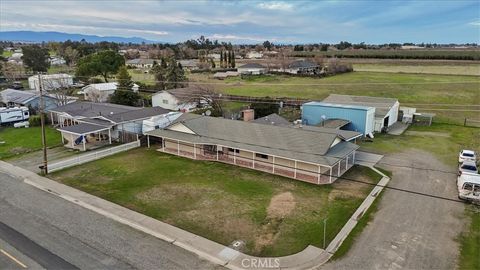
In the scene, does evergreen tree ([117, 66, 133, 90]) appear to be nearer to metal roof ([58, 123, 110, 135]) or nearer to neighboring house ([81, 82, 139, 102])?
neighboring house ([81, 82, 139, 102])

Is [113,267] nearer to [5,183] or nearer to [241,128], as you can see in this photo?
[5,183]

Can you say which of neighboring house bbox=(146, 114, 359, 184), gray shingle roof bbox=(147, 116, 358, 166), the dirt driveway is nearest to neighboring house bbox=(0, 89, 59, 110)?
neighboring house bbox=(146, 114, 359, 184)

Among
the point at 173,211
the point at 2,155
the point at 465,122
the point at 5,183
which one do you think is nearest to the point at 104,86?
the point at 2,155

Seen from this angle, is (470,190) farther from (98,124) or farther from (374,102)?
(98,124)

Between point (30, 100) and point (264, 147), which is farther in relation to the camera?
point (30, 100)

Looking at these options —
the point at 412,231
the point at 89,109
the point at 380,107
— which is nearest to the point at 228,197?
the point at 412,231

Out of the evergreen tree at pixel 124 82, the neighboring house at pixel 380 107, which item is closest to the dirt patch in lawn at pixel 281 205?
the neighboring house at pixel 380 107
